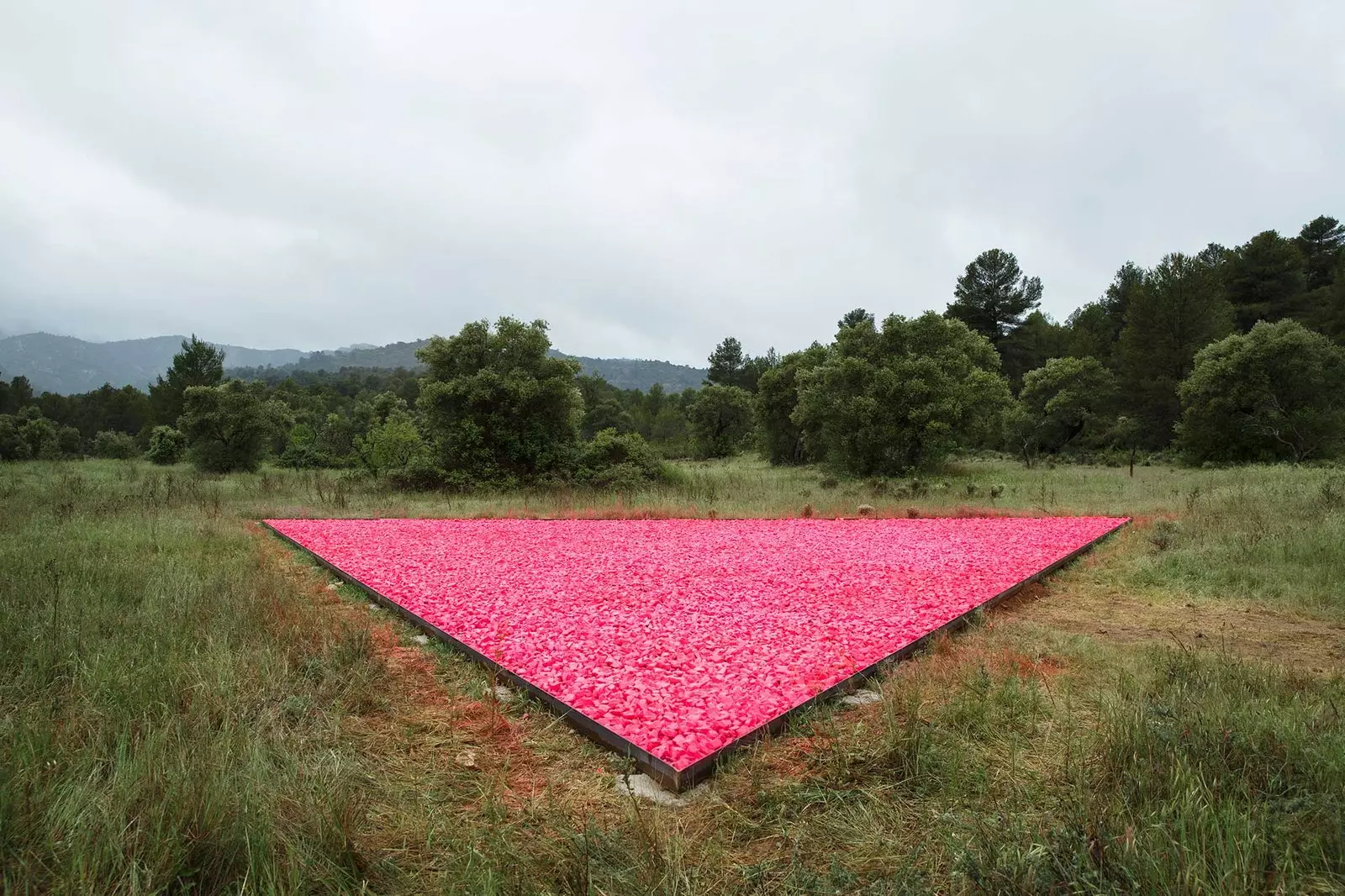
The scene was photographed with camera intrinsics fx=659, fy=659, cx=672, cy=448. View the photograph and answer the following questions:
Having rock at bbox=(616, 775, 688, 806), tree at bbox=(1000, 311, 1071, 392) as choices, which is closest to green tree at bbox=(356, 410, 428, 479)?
rock at bbox=(616, 775, 688, 806)

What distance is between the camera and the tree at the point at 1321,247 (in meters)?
33.0

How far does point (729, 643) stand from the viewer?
4.57 m

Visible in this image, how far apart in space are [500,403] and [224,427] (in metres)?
12.5

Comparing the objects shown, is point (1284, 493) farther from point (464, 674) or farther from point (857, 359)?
point (464, 674)

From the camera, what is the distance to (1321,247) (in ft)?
112

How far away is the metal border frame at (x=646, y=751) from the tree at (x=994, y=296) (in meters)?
40.1

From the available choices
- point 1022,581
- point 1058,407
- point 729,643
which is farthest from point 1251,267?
point 729,643

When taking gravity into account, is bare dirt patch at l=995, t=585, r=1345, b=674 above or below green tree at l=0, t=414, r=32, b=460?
above

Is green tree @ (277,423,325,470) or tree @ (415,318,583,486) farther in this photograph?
green tree @ (277,423,325,470)

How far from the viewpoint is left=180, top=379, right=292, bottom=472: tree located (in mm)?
24500

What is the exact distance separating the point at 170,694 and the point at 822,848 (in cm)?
304

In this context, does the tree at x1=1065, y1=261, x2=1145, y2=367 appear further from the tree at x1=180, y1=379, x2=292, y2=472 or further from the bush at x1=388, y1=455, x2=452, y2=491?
the tree at x1=180, y1=379, x2=292, y2=472

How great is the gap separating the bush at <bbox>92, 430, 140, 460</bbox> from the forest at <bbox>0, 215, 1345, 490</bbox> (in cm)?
13

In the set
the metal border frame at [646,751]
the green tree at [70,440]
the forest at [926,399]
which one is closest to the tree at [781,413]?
the forest at [926,399]
